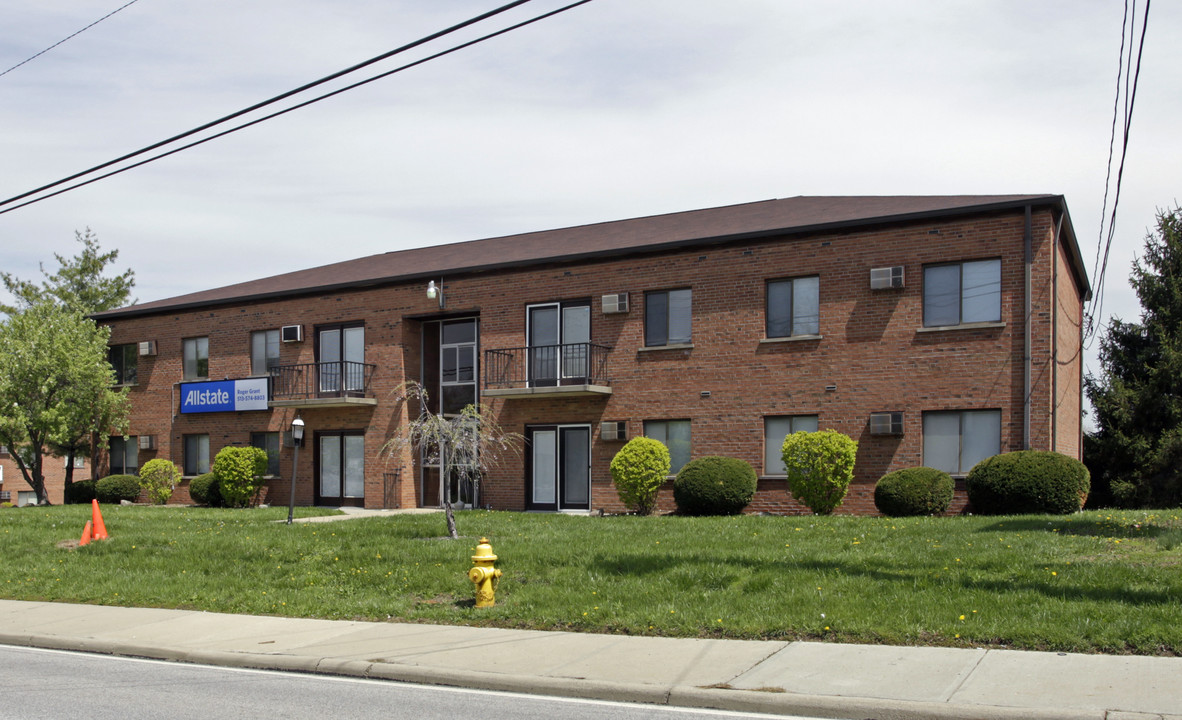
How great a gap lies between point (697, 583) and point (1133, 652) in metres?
4.76

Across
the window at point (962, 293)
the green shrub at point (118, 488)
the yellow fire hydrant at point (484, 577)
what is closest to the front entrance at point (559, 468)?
the window at point (962, 293)

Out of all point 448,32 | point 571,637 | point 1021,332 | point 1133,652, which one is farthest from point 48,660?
point 1021,332

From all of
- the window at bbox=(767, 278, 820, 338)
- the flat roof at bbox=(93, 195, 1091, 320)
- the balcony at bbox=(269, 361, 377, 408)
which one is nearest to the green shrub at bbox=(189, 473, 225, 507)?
the balcony at bbox=(269, 361, 377, 408)

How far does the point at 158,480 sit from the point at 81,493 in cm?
379

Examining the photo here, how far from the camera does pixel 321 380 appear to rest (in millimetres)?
30375

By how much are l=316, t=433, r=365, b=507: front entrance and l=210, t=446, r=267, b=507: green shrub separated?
1.74 meters

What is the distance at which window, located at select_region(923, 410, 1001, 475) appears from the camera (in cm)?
2136

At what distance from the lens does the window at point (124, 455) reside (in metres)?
35.1

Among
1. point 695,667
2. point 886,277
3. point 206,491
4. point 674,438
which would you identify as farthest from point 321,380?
point 695,667

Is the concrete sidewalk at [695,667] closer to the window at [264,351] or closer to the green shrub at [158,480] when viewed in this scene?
the window at [264,351]

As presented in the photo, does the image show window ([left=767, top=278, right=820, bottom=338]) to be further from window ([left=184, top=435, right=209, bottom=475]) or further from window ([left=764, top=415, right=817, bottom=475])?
window ([left=184, top=435, right=209, bottom=475])

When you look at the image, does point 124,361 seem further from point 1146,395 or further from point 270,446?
point 1146,395

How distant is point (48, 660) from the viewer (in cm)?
1111

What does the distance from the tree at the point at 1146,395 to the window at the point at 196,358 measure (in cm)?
2740
